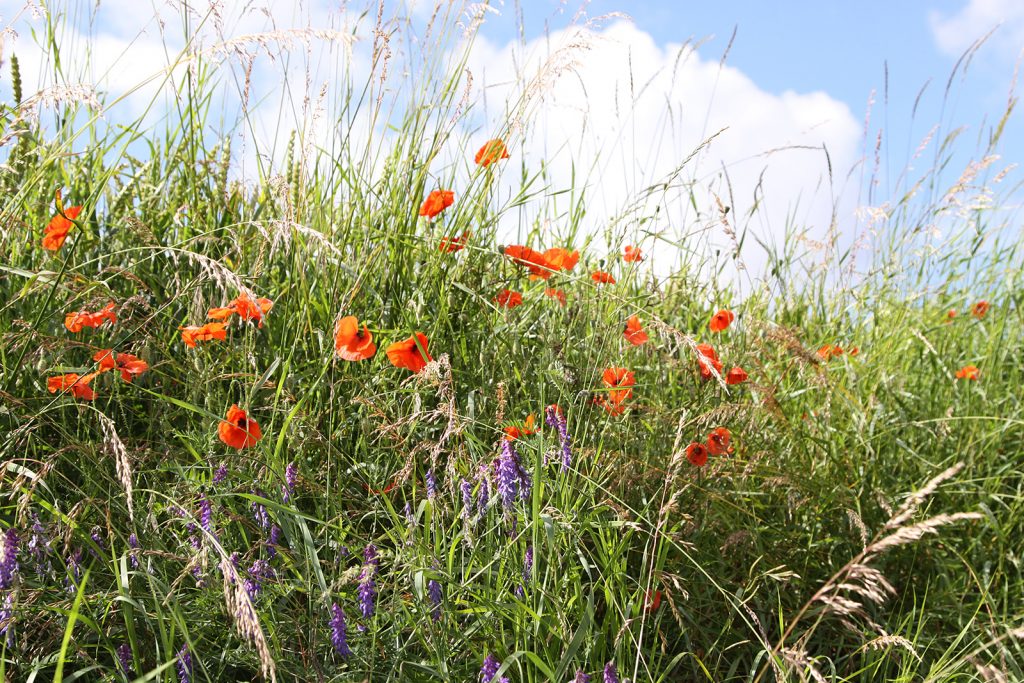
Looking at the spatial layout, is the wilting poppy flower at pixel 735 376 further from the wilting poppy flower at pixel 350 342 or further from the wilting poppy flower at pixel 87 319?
the wilting poppy flower at pixel 87 319

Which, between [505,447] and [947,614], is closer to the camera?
[505,447]

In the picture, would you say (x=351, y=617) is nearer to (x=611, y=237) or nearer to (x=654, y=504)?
(x=654, y=504)

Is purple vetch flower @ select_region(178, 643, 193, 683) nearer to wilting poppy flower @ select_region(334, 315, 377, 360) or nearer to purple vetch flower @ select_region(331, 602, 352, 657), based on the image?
purple vetch flower @ select_region(331, 602, 352, 657)

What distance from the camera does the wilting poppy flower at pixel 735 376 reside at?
2.20 meters

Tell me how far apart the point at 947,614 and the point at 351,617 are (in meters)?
1.45

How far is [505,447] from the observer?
1.48 metres

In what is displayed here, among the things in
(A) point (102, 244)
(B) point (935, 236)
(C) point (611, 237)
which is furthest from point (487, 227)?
(B) point (935, 236)

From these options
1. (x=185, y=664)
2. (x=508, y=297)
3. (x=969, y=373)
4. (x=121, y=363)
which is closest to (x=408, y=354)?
(x=508, y=297)

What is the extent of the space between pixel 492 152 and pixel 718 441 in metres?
0.89

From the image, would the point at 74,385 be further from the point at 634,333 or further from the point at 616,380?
the point at 634,333

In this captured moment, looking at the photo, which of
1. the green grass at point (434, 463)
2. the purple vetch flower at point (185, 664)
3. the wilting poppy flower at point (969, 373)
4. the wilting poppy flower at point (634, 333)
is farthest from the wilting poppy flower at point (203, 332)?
the wilting poppy flower at point (969, 373)

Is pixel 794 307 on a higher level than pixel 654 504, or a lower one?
higher

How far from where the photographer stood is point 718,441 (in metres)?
2.04

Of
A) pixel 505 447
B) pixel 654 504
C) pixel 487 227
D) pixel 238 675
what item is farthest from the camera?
pixel 487 227
